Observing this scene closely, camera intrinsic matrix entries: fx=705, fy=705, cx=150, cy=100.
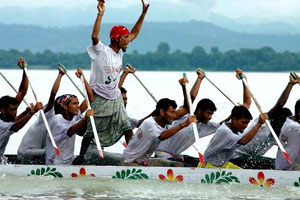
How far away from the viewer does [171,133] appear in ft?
28.0

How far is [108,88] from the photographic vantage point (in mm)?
9508

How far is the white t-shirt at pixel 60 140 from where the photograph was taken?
9.19 metres

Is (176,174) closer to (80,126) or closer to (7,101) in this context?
(80,126)

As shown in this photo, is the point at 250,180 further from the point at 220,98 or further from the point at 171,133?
the point at 220,98

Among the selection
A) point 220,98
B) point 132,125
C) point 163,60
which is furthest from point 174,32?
point 132,125

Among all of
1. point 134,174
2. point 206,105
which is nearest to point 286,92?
point 206,105

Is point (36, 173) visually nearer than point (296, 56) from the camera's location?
Yes

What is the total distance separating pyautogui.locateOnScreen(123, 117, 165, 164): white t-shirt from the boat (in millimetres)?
229

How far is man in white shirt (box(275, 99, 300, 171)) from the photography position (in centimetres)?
862

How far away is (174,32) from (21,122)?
178422 mm

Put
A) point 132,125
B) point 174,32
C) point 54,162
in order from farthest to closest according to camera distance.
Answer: point 174,32
point 132,125
point 54,162

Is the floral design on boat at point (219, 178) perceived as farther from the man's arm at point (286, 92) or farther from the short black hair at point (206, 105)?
the man's arm at point (286, 92)

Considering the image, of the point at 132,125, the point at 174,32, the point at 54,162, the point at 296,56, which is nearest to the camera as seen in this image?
the point at 54,162

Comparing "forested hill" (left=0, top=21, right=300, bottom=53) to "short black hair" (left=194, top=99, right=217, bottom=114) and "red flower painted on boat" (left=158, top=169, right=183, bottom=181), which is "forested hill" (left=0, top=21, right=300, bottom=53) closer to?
"short black hair" (left=194, top=99, right=217, bottom=114)
